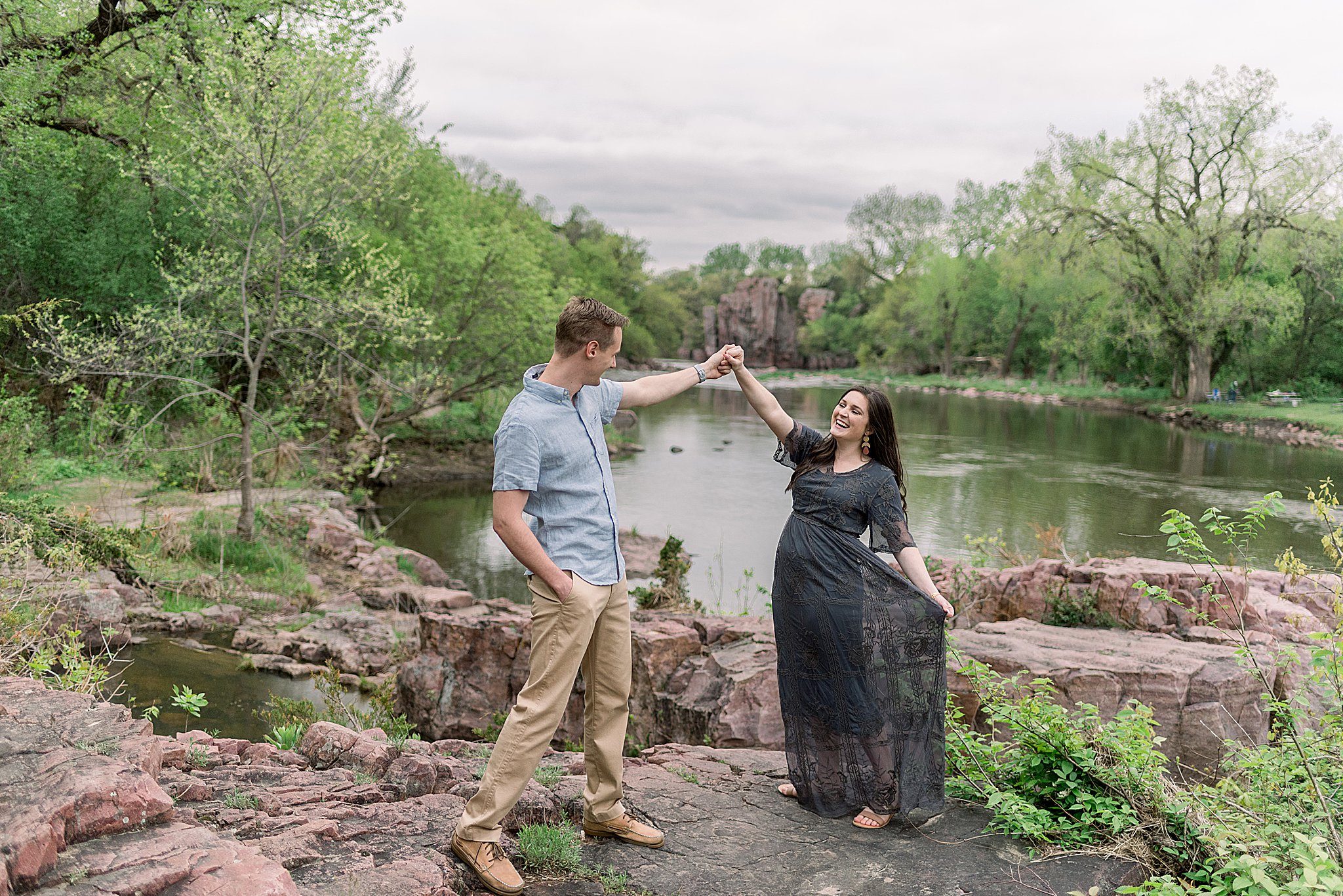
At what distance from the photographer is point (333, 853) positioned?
319 cm

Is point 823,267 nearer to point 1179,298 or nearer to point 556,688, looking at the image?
point 1179,298

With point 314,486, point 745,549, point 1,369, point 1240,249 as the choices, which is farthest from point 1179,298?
point 1,369

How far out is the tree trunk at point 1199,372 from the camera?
37156 millimetres

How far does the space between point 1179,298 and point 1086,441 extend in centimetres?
1032

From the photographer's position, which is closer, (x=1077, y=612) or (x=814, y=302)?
(x=1077, y=612)

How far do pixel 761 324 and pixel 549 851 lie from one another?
3421 inches

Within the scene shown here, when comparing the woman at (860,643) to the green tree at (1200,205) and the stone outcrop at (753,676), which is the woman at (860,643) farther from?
the green tree at (1200,205)

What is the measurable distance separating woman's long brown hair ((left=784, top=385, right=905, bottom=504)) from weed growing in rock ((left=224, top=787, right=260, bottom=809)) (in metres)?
2.45

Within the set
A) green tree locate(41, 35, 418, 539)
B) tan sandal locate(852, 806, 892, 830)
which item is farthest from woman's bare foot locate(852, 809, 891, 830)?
green tree locate(41, 35, 418, 539)

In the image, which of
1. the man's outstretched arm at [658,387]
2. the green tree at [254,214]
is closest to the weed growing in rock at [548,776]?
the man's outstretched arm at [658,387]

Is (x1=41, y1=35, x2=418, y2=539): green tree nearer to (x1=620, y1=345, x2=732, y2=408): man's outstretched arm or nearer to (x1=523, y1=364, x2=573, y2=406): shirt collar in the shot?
(x1=620, y1=345, x2=732, y2=408): man's outstretched arm

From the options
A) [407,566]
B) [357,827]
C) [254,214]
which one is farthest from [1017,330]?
[357,827]

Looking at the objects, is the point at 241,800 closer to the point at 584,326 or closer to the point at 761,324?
the point at 584,326

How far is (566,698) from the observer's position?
3.44 metres
